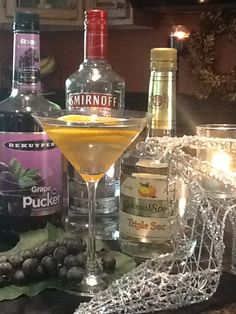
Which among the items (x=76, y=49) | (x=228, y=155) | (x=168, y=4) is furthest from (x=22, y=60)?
(x=76, y=49)

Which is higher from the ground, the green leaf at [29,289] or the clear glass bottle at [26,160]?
the clear glass bottle at [26,160]

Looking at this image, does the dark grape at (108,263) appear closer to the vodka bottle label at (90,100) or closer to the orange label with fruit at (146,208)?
the orange label with fruit at (146,208)

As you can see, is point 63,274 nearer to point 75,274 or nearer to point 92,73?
point 75,274

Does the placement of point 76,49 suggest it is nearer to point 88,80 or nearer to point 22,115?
point 88,80

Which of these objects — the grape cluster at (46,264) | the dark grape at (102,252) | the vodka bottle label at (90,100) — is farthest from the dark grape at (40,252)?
the vodka bottle label at (90,100)

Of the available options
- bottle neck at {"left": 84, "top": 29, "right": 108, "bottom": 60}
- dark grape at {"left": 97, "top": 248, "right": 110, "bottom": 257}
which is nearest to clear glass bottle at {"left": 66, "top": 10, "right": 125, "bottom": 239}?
bottle neck at {"left": 84, "top": 29, "right": 108, "bottom": 60}

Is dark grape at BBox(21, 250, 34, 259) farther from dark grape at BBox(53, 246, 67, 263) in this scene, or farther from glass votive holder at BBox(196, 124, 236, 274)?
glass votive holder at BBox(196, 124, 236, 274)
